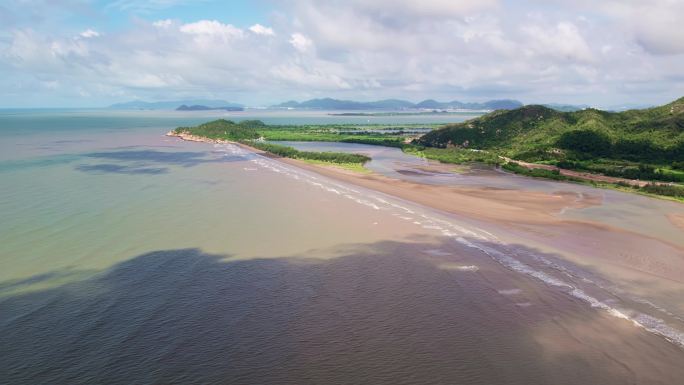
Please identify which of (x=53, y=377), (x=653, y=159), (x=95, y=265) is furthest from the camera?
(x=653, y=159)

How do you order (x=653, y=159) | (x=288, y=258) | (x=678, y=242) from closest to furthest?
1. (x=288, y=258)
2. (x=678, y=242)
3. (x=653, y=159)

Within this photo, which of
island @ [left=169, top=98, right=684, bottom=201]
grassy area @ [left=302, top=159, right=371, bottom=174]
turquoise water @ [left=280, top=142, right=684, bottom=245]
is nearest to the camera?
turquoise water @ [left=280, top=142, right=684, bottom=245]

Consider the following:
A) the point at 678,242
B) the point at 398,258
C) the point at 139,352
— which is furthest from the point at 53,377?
the point at 678,242

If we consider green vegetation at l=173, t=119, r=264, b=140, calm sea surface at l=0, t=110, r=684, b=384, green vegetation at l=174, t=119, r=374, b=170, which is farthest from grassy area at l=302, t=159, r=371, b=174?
green vegetation at l=173, t=119, r=264, b=140

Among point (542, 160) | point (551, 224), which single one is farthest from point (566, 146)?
point (551, 224)

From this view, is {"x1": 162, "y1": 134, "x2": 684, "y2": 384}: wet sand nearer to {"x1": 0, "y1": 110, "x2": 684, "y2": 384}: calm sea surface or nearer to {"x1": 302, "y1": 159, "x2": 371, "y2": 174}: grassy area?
{"x1": 0, "y1": 110, "x2": 684, "y2": 384}: calm sea surface

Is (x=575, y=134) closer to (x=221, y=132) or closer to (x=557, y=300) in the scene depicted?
(x=557, y=300)

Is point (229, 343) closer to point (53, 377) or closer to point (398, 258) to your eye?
point (53, 377)
